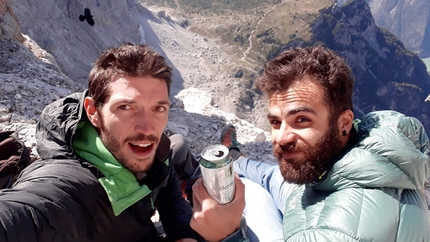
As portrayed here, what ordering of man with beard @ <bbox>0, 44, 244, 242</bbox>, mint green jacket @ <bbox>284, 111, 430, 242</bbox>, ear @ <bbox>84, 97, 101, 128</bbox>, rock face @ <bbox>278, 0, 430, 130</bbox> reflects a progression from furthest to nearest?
rock face @ <bbox>278, 0, 430, 130</bbox> < ear @ <bbox>84, 97, 101, 128</bbox> < man with beard @ <bbox>0, 44, 244, 242</bbox> < mint green jacket @ <bbox>284, 111, 430, 242</bbox>

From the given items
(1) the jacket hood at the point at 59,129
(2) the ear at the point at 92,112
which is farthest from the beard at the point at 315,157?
(1) the jacket hood at the point at 59,129

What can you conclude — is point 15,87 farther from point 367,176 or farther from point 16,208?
point 367,176

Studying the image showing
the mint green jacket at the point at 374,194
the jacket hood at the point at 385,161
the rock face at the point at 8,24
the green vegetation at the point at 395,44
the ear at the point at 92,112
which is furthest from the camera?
the green vegetation at the point at 395,44

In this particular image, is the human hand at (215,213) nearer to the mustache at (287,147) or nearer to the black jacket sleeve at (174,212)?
the mustache at (287,147)

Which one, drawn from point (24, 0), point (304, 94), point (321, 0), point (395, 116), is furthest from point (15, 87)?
point (321, 0)

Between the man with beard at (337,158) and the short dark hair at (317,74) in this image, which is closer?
the man with beard at (337,158)

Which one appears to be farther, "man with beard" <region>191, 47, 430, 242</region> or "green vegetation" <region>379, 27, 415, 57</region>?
"green vegetation" <region>379, 27, 415, 57</region>

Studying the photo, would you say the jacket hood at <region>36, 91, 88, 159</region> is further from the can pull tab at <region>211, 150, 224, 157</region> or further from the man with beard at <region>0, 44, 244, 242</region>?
the can pull tab at <region>211, 150, 224, 157</region>

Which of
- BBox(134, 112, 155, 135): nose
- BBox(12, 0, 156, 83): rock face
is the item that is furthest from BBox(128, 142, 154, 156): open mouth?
BBox(12, 0, 156, 83): rock face
